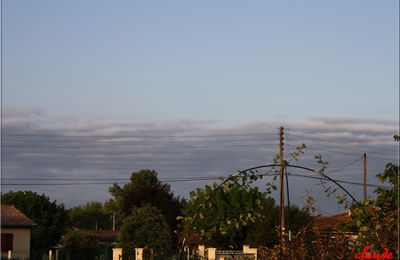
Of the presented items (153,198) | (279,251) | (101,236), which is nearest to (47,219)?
(153,198)

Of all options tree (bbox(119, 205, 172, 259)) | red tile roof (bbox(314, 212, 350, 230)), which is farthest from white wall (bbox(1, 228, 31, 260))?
red tile roof (bbox(314, 212, 350, 230))

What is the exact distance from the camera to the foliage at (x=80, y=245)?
4578 centimetres

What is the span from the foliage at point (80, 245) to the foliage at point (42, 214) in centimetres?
159

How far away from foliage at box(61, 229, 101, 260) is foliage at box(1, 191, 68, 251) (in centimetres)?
159

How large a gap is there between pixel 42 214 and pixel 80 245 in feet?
19.1

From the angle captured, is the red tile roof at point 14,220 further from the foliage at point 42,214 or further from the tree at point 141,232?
the tree at point 141,232

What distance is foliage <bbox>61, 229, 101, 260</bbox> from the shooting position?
45.8 meters

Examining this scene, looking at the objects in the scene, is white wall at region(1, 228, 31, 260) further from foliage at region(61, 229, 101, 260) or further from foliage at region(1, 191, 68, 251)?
foliage at region(1, 191, 68, 251)

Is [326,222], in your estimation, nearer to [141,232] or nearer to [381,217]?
[141,232]

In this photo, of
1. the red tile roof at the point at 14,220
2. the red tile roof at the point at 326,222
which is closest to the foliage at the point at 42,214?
the red tile roof at the point at 14,220

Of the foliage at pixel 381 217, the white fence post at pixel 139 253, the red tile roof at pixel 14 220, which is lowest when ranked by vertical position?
the white fence post at pixel 139 253

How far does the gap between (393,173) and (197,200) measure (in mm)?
3444

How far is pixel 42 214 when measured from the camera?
170 ft

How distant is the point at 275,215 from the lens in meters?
41.8
